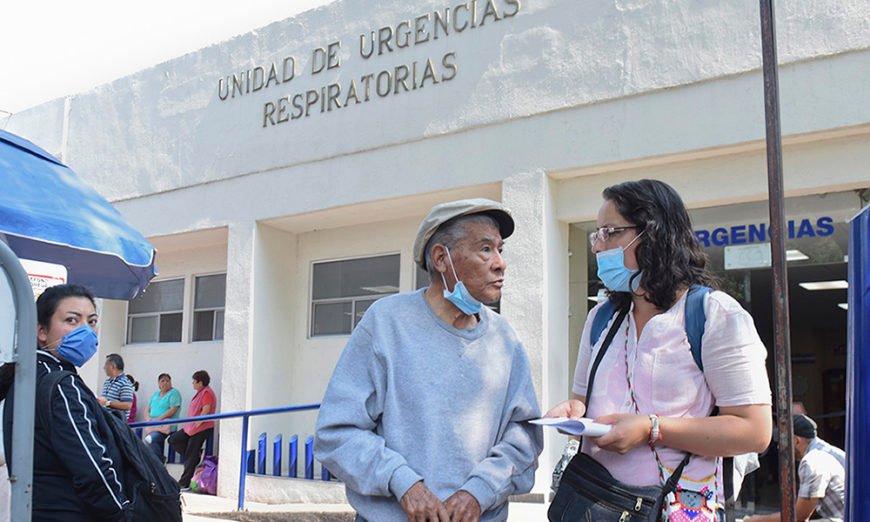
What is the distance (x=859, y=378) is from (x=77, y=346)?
2865mm

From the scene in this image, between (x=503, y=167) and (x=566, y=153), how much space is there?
0.73 metres

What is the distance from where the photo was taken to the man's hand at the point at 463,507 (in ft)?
8.71

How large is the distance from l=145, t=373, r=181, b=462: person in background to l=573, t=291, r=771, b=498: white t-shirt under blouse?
35.7ft

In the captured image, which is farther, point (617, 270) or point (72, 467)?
point (72, 467)

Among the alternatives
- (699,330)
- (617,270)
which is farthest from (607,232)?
(699,330)

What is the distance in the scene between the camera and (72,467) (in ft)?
10.5

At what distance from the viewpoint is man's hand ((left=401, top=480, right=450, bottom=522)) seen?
2.61 meters

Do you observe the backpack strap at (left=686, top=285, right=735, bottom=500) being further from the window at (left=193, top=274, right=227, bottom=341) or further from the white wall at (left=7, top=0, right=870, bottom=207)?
the window at (left=193, top=274, right=227, bottom=341)

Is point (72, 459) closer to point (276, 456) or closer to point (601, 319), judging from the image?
point (601, 319)

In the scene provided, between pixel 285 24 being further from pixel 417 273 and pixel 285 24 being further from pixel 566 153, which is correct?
pixel 566 153

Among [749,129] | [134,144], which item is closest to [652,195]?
[749,129]

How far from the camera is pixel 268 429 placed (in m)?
11.3

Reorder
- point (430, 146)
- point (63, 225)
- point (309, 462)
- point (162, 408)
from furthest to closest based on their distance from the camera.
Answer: point (162, 408)
point (309, 462)
point (430, 146)
point (63, 225)

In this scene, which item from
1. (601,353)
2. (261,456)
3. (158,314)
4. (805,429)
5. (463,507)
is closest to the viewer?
(463,507)
